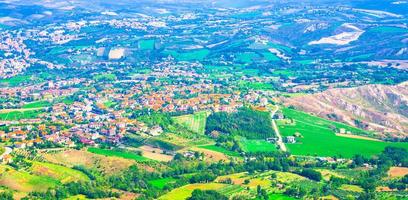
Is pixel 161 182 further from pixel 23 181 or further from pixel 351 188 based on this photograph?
pixel 351 188

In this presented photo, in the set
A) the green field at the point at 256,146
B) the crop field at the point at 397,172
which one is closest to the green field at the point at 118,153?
the green field at the point at 256,146

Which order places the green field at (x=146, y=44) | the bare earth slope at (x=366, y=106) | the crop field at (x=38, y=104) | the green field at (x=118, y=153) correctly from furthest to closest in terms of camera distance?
the green field at (x=146, y=44) → the crop field at (x=38, y=104) → the bare earth slope at (x=366, y=106) → the green field at (x=118, y=153)

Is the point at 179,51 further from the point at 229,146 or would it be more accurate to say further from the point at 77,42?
the point at 229,146

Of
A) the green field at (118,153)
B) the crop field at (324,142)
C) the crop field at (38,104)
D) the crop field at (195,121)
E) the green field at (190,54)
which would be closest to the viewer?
the green field at (118,153)

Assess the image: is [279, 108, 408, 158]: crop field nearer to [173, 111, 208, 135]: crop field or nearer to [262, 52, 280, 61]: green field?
[173, 111, 208, 135]: crop field

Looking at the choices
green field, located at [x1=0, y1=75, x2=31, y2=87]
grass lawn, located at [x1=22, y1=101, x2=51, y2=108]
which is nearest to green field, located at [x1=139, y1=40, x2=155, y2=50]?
green field, located at [x1=0, y1=75, x2=31, y2=87]

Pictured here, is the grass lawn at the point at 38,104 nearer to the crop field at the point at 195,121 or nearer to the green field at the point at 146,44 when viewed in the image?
the crop field at the point at 195,121

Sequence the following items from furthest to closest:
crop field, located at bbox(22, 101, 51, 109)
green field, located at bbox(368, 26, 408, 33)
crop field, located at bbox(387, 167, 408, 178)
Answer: green field, located at bbox(368, 26, 408, 33), crop field, located at bbox(22, 101, 51, 109), crop field, located at bbox(387, 167, 408, 178)
